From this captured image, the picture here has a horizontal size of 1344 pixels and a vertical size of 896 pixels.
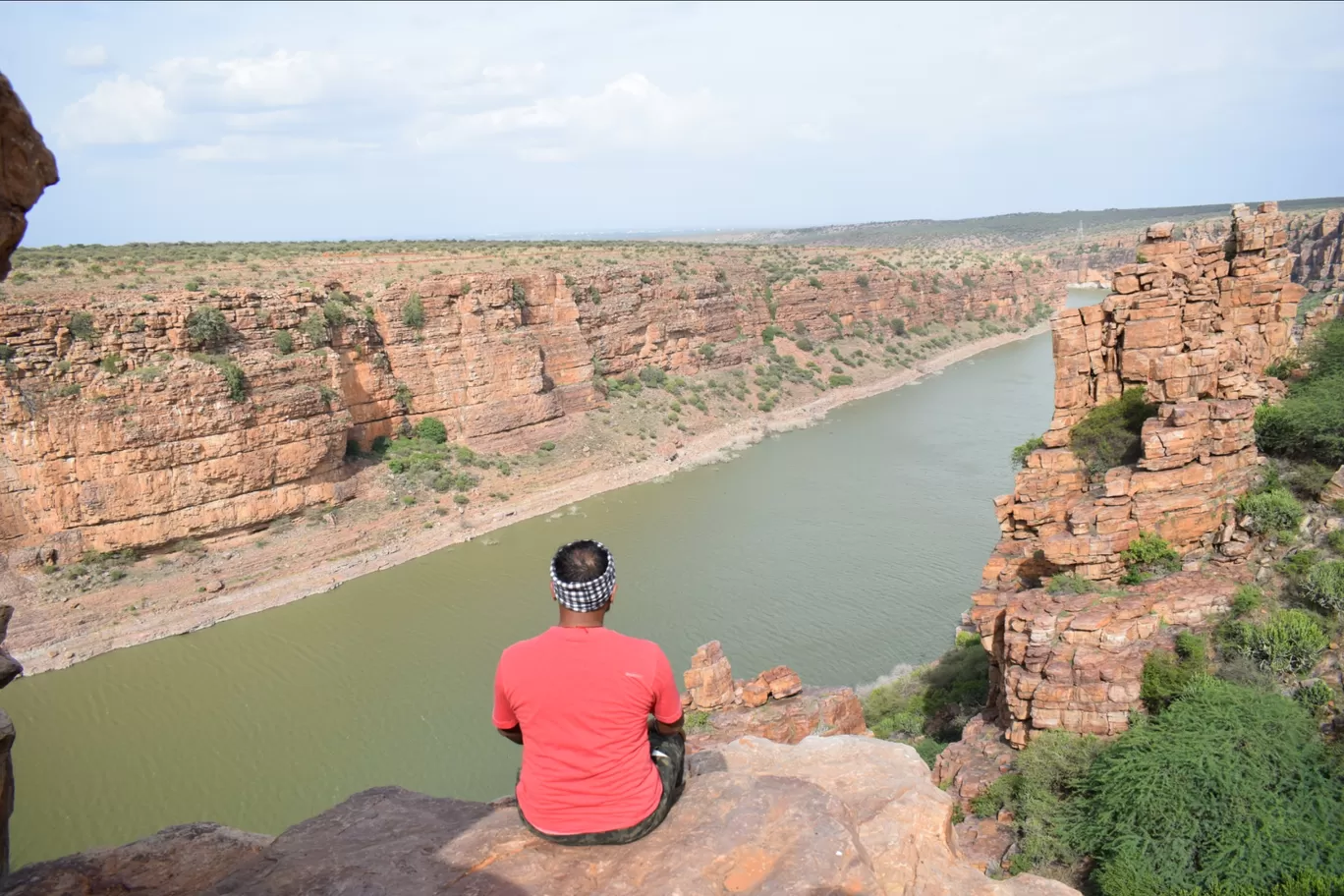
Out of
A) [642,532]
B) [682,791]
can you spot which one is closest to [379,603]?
[642,532]

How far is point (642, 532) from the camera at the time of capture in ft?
75.9

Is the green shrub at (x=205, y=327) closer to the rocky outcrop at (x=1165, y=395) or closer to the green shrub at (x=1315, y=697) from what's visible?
the rocky outcrop at (x=1165, y=395)

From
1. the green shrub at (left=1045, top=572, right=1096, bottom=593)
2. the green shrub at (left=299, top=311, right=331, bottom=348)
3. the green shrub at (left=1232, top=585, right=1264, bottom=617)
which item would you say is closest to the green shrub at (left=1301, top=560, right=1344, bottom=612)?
the green shrub at (left=1232, top=585, right=1264, bottom=617)

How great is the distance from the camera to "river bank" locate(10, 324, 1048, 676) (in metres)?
17.4

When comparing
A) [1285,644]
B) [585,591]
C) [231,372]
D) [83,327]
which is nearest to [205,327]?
[231,372]

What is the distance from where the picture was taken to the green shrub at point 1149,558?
368 inches

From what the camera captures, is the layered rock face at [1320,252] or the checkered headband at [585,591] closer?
the checkered headband at [585,591]

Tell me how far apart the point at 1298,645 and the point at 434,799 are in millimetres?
8023

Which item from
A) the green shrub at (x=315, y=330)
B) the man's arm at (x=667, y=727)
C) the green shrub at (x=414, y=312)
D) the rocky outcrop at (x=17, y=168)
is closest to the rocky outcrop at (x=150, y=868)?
the man's arm at (x=667, y=727)

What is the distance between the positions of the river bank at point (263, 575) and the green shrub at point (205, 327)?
482 centimetres

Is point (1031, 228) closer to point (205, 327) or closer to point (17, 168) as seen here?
point (205, 327)

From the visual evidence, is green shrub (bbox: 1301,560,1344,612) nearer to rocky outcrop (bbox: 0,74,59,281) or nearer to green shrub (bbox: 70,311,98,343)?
rocky outcrop (bbox: 0,74,59,281)

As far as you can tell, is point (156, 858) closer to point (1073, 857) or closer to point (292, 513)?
point (1073, 857)

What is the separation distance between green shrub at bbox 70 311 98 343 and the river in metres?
7.13
